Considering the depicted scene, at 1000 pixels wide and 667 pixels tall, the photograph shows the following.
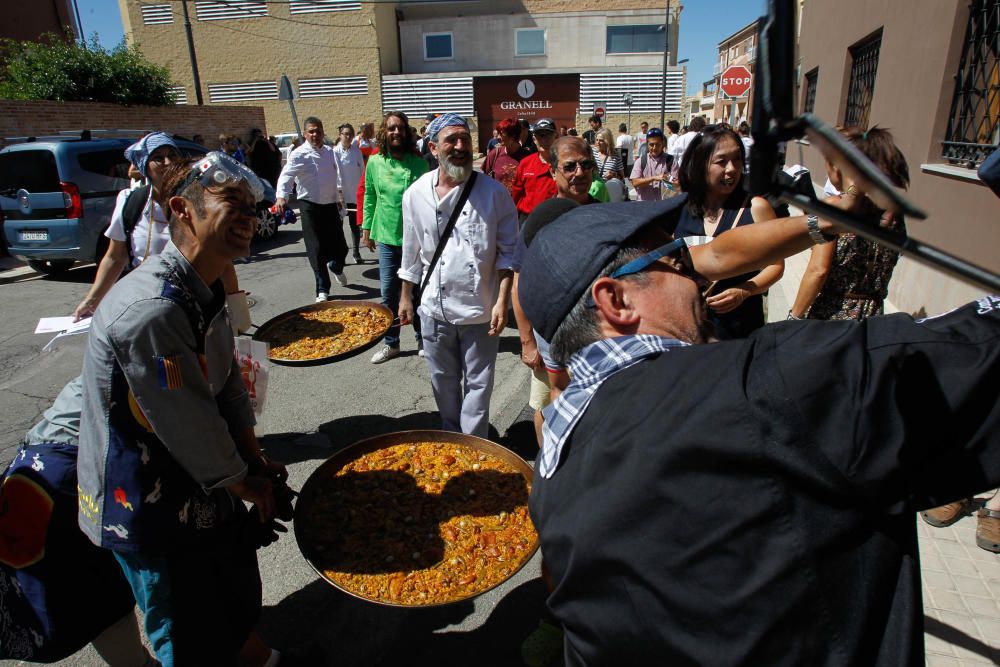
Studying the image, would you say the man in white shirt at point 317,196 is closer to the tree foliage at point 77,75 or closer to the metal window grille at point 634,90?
the tree foliage at point 77,75

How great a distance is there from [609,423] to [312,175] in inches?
275

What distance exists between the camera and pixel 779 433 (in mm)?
743

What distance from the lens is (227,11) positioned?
35656 millimetres

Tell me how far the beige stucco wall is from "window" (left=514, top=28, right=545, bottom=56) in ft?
28.0

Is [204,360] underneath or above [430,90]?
underneath

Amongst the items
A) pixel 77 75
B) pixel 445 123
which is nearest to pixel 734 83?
pixel 445 123

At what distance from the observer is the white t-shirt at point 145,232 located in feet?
12.7

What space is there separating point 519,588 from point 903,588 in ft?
7.71

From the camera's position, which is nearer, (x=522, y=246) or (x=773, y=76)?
(x=773, y=76)

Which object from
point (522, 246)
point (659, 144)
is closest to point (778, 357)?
point (522, 246)

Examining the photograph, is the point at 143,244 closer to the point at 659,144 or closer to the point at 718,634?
the point at 718,634

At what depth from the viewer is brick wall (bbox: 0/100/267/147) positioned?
13828 millimetres

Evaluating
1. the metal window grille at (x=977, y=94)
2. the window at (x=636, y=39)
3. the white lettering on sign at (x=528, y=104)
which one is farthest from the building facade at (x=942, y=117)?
the window at (x=636, y=39)

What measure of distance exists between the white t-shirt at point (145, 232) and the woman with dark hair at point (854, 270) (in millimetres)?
3867
